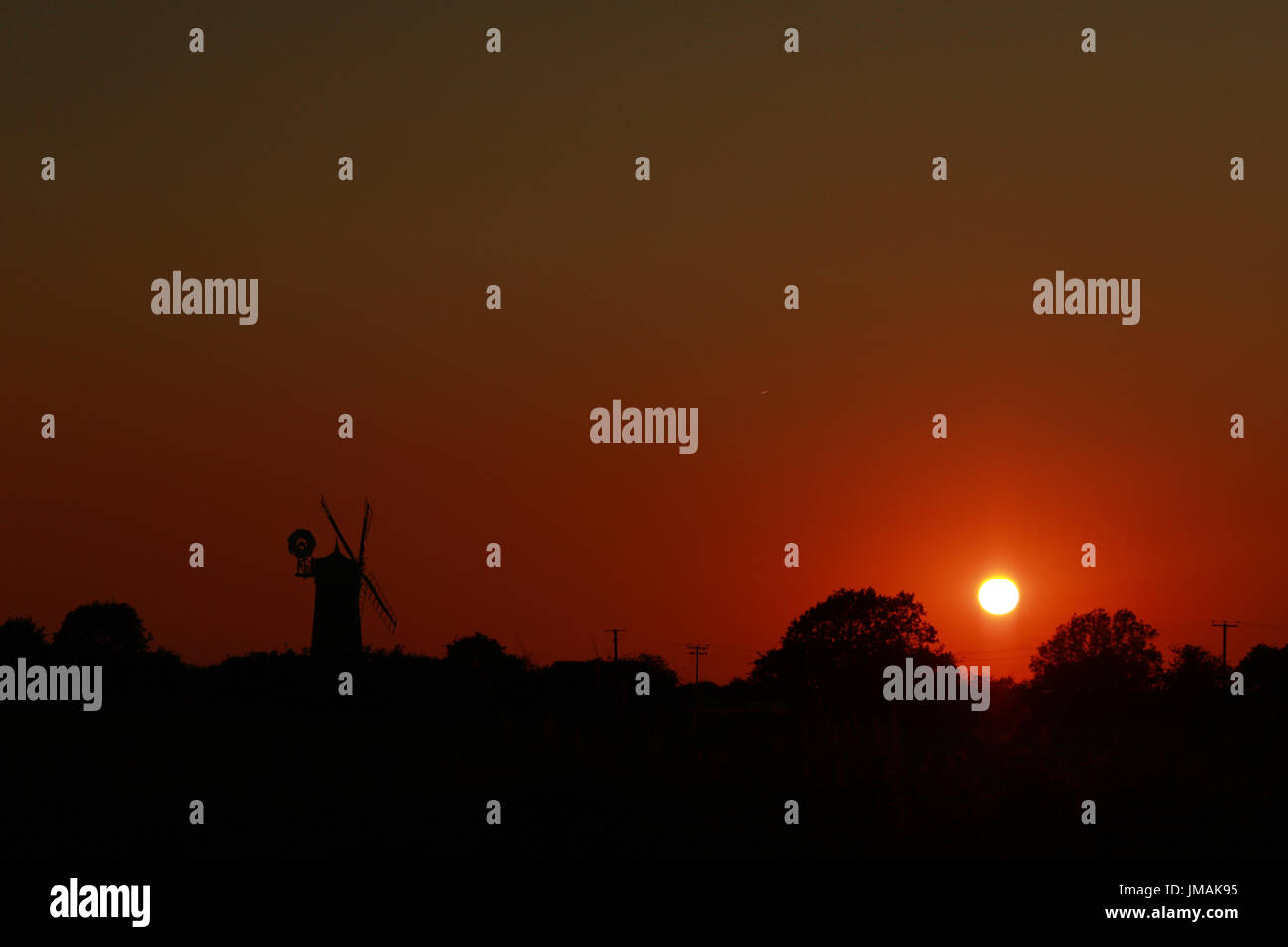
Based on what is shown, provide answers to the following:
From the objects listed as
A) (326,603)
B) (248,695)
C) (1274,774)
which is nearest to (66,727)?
(248,695)

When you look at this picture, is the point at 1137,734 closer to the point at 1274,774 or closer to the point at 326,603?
the point at 1274,774

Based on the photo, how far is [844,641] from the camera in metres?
111

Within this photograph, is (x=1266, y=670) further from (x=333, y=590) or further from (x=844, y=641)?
(x=333, y=590)

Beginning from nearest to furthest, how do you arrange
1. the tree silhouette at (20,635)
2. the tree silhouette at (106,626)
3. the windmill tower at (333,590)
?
the windmill tower at (333,590) < the tree silhouette at (20,635) < the tree silhouette at (106,626)

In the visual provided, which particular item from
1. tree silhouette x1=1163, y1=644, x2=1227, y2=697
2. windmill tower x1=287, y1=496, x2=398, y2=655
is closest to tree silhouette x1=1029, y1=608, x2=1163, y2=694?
tree silhouette x1=1163, y1=644, x2=1227, y2=697

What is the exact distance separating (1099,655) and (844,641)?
25883 mm

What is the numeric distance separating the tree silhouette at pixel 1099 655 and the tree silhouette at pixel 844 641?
37.4 ft

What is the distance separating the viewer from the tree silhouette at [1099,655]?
11594 centimetres

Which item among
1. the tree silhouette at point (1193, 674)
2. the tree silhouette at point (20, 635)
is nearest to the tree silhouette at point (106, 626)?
the tree silhouette at point (20, 635)

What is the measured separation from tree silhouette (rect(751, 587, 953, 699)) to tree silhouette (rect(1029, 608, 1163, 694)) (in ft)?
37.4

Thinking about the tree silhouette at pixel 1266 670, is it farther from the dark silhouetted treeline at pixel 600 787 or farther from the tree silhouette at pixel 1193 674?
the dark silhouetted treeline at pixel 600 787

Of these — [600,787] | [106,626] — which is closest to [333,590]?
[600,787]

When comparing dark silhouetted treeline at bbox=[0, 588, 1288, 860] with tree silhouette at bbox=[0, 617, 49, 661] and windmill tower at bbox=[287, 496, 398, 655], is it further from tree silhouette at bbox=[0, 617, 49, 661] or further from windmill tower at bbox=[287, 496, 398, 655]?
tree silhouette at bbox=[0, 617, 49, 661]

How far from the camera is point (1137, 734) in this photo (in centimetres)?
2778
